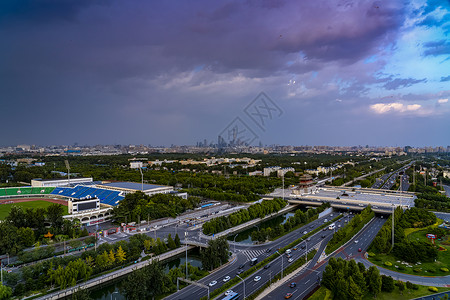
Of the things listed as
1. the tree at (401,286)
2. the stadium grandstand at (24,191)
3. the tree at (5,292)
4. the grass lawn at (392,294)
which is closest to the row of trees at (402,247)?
the grass lawn at (392,294)

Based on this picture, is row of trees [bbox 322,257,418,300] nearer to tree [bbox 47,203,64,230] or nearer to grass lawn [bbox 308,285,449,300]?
grass lawn [bbox 308,285,449,300]

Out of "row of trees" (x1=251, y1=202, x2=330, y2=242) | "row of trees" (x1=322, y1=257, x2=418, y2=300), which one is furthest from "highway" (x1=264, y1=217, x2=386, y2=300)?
"row of trees" (x1=251, y1=202, x2=330, y2=242)

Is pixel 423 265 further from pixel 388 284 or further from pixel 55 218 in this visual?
pixel 55 218

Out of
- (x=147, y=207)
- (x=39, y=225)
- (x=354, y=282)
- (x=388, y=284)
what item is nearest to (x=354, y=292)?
(x=354, y=282)

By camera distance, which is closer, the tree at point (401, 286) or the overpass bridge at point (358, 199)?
the tree at point (401, 286)

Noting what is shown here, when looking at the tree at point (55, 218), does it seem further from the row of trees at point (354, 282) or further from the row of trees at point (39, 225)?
the row of trees at point (354, 282)

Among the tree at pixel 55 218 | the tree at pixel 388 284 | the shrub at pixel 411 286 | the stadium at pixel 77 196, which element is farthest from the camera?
the stadium at pixel 77 196

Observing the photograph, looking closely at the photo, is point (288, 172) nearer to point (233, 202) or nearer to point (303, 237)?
point (233, 202)
